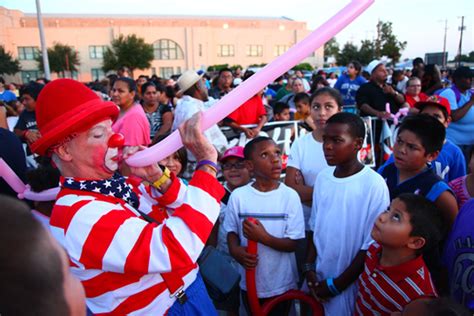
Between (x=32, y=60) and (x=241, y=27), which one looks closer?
Answer: (x=32, y=60)

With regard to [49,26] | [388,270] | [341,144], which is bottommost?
[388,270]

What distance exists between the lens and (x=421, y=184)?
7.70 ft

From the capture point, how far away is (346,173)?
2375 mm

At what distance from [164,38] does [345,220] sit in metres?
66.3

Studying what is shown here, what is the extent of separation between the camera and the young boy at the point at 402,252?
6.12ft

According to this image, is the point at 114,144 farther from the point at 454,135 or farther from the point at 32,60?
the point at 32,60

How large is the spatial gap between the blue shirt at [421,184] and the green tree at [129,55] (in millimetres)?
54141

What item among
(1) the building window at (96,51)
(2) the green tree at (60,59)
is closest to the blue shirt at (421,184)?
(2) the green tree at (60,59)

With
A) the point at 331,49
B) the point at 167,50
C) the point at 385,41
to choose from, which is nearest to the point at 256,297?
the point at 385,41

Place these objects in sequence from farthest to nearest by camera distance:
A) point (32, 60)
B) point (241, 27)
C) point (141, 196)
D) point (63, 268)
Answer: point (241, 27) < point (32, 60) < point (141, 196) < point (63, 268)

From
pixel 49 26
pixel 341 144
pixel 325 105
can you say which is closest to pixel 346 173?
pixel 341 144

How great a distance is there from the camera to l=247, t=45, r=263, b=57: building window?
218 feet

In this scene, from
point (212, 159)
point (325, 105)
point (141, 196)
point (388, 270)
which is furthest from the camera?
point (325, 105)

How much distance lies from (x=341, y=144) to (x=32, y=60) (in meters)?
65.7
